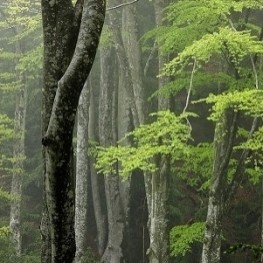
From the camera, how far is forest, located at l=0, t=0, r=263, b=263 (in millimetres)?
3338

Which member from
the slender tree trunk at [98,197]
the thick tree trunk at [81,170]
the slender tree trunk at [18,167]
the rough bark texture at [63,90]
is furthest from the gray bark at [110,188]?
the rough bark texture at [63,90]

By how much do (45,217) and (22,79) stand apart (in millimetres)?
12606

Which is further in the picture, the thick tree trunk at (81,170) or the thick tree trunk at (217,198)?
the thick tree trunk at (81,170)

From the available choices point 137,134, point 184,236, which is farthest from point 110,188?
point 137,134

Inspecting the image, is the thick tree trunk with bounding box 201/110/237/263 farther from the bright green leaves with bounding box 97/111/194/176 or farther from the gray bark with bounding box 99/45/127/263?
the gray bark with bounding box 99/45/127/263

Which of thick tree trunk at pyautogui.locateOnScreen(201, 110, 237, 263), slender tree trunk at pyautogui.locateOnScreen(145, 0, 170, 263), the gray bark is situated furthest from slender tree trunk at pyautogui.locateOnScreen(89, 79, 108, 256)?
thick tree trunk at pyautogui.locateOnScreen(201, 110, 237, 263)

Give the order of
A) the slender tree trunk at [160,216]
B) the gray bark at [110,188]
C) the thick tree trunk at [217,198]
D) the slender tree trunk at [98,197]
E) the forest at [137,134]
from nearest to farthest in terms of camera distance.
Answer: the forest at [137,134] → the thick tree trunk at [217,198] → the slender tree trunk at [160,216] → the gray bark at [110,188] → the slender tree trunk at [98,197]

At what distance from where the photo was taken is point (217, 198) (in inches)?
388

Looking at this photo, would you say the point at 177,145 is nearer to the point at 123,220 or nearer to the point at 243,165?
the point at 243,165

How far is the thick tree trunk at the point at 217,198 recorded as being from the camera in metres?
9.66

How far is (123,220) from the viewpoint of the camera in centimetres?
1478

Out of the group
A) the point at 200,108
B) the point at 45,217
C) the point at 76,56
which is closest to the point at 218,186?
the point at 45,217

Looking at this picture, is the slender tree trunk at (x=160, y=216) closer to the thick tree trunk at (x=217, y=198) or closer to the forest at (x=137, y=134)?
the forest at (x=137, y=134)

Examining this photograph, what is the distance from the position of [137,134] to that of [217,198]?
9.25 ft
